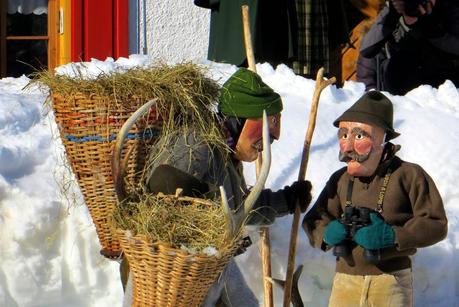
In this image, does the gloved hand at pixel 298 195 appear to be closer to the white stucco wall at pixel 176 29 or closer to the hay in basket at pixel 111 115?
the hay in basket at pixel 111 115

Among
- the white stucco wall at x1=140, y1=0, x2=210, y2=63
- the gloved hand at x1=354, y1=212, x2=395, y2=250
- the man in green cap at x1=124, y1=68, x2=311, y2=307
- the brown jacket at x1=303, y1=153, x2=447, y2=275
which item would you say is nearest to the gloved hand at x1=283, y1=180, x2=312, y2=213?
the man in green cap at x1=124, y1=68, x2=311, y2=307

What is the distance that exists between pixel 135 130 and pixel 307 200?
2.86 feet

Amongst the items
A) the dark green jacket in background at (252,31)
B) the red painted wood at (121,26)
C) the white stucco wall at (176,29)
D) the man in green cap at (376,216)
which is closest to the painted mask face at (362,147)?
the man in green cap at (376,216)

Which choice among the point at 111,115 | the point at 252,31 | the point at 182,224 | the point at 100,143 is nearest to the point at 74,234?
the point at 100,143

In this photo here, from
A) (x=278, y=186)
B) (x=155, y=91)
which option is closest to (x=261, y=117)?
(x=155, y=91)

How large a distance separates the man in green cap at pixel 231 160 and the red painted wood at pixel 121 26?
3.75 m

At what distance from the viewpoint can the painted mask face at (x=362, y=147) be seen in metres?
4.12

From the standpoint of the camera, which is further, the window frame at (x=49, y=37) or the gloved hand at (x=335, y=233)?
the window frame at (x=49, y=37)

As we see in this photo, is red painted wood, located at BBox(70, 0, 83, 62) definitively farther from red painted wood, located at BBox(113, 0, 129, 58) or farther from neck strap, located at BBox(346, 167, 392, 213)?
neck strap, located at BBox(346, 167, 392, 213)

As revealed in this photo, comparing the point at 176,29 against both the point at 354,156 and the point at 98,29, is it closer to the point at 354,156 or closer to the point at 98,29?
the point at 98,29

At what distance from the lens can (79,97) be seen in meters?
4.10

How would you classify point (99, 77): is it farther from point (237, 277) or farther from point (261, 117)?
point (237, 277)

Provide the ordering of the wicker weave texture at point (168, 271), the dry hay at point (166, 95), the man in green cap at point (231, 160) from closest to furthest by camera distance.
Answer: the wicker weave texture at point (168, 271)
the man in green cap at point (231, 160)
the dry hay at point (166, 95)

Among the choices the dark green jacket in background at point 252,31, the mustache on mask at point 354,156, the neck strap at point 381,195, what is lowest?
the dark green jacket in background at point 252,31
